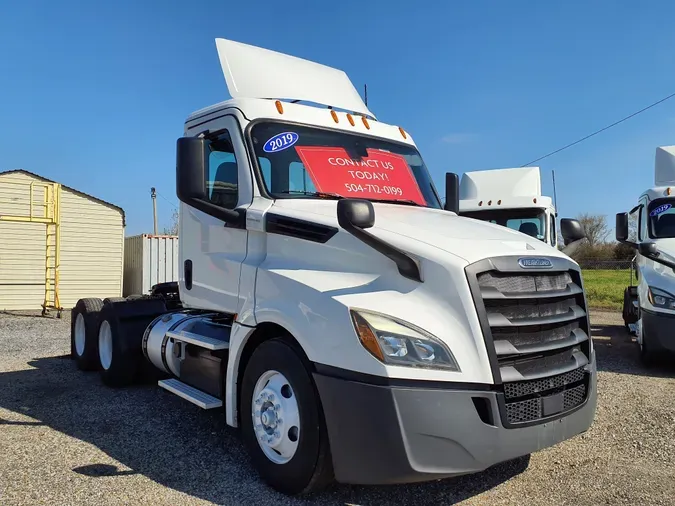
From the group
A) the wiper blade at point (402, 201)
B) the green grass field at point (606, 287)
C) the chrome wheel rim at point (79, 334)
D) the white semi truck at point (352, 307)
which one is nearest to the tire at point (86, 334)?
the chrome wheel rim at point (79, 334)

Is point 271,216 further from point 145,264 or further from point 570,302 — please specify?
point 145,264

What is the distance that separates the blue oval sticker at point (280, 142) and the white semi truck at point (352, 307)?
18 millimetres

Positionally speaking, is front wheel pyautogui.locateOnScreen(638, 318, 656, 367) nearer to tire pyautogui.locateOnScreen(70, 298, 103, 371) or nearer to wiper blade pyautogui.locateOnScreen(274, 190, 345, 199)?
wiper blade pyautogui.locateOnScreen(274, 190, 345, 199)

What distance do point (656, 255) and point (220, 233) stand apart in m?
6.22

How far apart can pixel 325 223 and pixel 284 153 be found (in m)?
0.95

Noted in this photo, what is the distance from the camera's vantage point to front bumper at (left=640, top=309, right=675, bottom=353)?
7.40 meters

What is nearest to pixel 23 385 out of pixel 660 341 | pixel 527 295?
pixel 527 295

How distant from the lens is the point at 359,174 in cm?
468

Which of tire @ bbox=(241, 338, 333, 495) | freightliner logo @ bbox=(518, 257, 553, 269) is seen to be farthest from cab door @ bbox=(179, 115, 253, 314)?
freightliner logo @ bbox=(518, 257, 553, 269)

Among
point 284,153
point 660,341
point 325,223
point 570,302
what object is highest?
point 284,153

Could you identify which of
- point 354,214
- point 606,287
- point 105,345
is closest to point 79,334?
point 105,345

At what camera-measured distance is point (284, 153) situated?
4527mm

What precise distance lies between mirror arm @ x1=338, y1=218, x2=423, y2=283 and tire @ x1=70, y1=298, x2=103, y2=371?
17.3 feet

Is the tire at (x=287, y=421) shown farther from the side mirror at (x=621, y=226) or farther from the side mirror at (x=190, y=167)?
the side mirror at (x=621, y=226)
